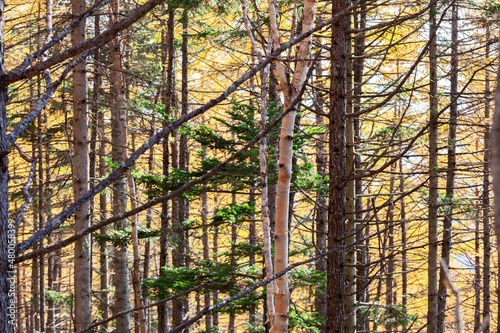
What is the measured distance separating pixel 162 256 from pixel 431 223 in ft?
20.9

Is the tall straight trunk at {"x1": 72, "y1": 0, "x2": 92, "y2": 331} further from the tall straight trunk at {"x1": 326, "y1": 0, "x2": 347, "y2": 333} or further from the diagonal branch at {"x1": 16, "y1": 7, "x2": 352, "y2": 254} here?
the diagonal branch at {"x1": 16, "y1": 7, "x2": 352, "y2": 254}

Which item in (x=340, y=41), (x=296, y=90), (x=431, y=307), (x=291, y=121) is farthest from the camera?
(x=431, y=307)

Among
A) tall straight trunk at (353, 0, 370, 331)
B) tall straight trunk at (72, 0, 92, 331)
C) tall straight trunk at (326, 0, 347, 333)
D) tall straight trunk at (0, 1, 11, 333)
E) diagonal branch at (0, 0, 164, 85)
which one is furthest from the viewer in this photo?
tall straight trunk at (72, 0, 92, 331)

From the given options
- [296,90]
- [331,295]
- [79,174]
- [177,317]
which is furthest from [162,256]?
[296,90]

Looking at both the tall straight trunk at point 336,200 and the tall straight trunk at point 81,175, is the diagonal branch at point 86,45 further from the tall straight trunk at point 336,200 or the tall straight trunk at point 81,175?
the tall straight trunk at point 81,175

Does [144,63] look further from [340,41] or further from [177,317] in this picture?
[340,41]

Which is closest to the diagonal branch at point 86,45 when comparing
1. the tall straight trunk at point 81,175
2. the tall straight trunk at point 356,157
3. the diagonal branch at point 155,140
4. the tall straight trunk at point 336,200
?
the diagonal branch at point 155,140

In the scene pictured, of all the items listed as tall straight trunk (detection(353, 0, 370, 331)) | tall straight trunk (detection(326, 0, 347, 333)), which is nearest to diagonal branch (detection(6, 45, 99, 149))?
tall straight trunk (detection(326, 0, 347, 333))

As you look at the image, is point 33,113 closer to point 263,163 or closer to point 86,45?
point 86,45

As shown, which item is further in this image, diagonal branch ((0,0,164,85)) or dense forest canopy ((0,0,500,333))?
dense forest canopy ((0,0,500,333))

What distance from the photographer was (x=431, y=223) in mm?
10086

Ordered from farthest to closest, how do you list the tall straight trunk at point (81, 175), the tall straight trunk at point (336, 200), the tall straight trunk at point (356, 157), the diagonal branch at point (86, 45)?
the tall straight trunk at point (81, 175)
the tall straight trunk at point (356, 157)
the tall straight trunk at point (336, 200)
the diagonal branch at point (86, 45)

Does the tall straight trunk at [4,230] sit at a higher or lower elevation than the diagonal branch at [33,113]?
lower

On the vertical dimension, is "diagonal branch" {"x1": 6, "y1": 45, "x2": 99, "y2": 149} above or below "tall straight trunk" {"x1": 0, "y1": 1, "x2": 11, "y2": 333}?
above
